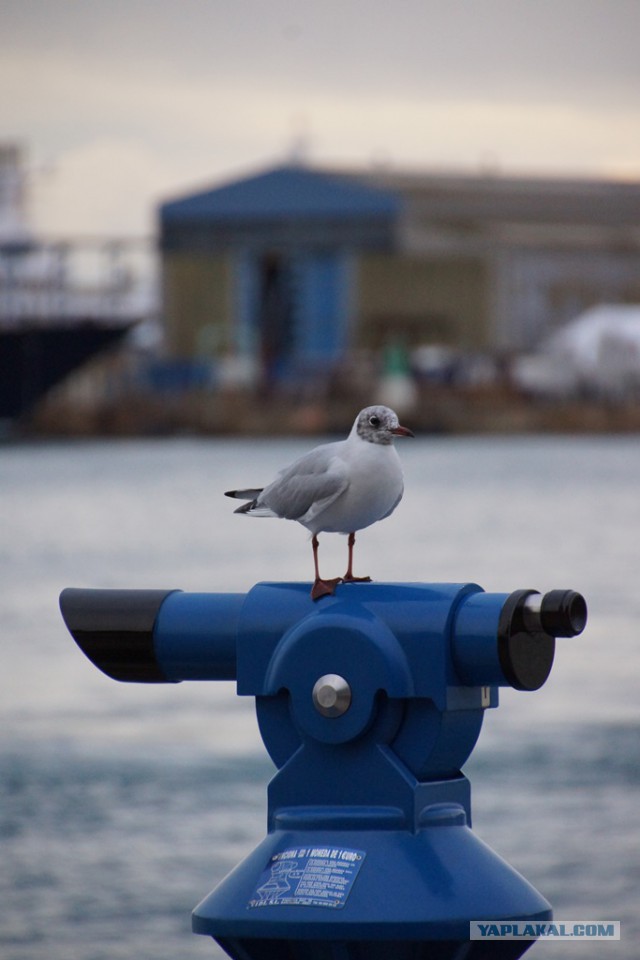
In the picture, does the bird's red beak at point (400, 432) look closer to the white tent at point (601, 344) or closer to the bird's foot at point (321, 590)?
the bird's foot at point (321, 590)

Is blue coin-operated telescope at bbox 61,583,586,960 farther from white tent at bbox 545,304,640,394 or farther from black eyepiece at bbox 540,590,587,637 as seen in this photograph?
white tent at bbox 545,304,640,394

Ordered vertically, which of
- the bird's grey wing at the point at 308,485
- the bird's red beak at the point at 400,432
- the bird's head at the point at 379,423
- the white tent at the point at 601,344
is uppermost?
the bird's head at the point at 379,423

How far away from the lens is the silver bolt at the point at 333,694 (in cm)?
207

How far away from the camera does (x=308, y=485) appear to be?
2.50m

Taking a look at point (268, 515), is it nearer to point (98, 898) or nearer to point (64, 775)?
point (98, 898)

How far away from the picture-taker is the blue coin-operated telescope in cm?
203

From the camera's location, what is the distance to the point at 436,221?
61250mm

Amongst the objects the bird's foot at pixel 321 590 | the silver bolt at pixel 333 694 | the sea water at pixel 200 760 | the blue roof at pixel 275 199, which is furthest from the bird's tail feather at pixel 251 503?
the blue roof at pixel 275 199

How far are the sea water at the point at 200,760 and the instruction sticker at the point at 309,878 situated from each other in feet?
13.6

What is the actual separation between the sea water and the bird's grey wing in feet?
12.4

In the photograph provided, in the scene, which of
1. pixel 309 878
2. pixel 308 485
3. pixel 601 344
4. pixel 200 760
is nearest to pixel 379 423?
pixel 308 485

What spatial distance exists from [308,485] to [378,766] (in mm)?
493

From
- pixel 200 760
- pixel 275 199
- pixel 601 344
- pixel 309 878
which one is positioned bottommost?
pixel 601 344

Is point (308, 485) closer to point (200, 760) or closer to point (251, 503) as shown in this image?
point (251, 503)
